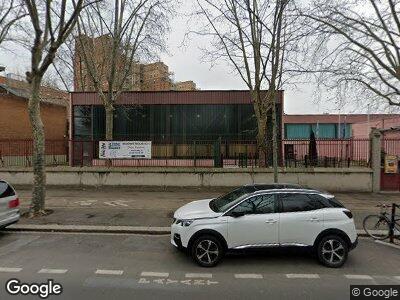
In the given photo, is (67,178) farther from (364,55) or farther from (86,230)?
(364,55)

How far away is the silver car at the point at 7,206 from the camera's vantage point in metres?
8.23

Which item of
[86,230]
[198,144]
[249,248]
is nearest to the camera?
[249,248]

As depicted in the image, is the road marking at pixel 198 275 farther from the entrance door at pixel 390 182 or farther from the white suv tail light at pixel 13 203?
the entrance door at pixel 390 182

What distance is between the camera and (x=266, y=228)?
6629mm

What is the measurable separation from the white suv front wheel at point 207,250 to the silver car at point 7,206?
5.00 meters

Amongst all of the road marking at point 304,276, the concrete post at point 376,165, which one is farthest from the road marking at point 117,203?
the concrete post at point 376,165

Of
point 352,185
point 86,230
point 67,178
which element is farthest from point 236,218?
point 67,178

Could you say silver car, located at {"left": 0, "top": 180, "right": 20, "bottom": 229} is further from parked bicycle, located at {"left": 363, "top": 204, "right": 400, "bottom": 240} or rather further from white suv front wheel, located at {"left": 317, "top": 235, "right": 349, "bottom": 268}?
parked bicycle, located at {"left": 363, "top": 204, "right": 400, "bottom": 240}

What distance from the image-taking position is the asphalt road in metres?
5.30

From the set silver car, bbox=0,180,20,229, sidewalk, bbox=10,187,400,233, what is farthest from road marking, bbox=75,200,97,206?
silver car, bbox=0,180,20,229

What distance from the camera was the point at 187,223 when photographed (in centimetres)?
668

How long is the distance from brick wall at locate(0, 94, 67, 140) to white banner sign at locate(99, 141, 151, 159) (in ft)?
49.5

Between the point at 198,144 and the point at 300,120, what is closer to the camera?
the point at 198,144

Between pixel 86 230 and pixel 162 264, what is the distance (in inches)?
138
